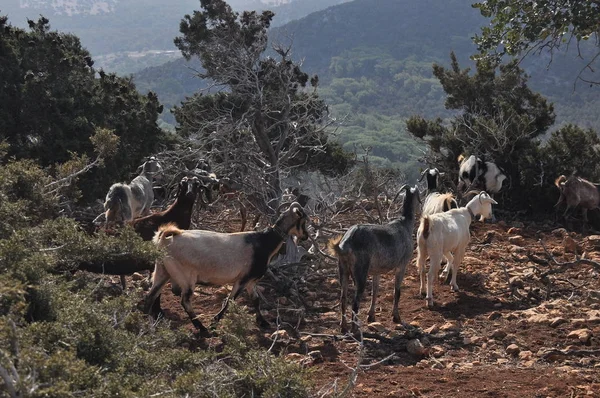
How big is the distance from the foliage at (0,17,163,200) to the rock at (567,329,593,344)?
9.78 meters

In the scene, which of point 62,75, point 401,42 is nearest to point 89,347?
point 62,75

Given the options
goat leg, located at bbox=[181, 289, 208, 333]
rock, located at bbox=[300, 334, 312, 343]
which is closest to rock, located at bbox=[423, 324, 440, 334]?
rock, located at bbox=[300, 334, 312, 343]

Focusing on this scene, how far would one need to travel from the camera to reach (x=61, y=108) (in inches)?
607

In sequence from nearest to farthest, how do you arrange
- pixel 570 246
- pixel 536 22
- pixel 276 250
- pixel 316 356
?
pixel 536 22, pixel 316 356, pixel 276 250, pixel 570 246

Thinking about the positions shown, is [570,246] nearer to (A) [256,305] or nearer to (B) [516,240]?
(B) [516,240]

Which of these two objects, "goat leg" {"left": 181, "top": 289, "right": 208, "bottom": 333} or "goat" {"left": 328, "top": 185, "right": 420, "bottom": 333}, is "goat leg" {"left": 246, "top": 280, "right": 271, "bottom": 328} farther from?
"goat" {"left": 328, "top": 185, "right": 420, "bottom": 333}

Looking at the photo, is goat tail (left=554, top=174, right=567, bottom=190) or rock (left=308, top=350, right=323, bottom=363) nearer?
rock (left=308, top=350, right=323, bottom=363)

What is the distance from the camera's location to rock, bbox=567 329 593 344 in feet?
23.7

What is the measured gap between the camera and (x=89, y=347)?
4375 mm

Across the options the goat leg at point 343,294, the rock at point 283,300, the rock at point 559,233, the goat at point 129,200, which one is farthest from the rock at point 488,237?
the goat at point 129,200

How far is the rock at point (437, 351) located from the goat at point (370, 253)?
3.15 feet

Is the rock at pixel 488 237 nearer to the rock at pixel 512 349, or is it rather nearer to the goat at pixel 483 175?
the goat at pixel 483 175

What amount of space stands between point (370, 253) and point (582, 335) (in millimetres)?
2355

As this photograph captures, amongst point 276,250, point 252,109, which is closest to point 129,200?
point 252,109
